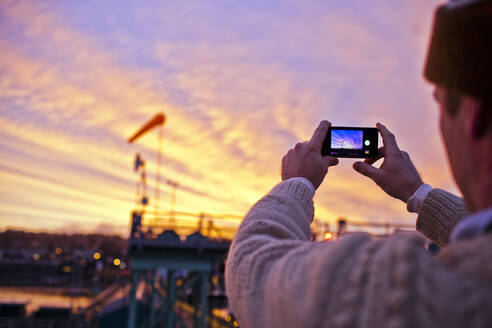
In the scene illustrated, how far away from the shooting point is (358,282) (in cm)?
85

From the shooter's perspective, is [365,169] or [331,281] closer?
[331,281]

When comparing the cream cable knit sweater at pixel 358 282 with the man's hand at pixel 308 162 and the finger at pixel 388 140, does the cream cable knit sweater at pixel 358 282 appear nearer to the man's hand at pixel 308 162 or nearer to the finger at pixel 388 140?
the man's hand at pixel 308 162

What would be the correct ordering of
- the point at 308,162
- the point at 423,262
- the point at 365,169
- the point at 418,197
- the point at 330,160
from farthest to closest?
the point at 365,169 < the point at 418,197 < the point at 330,160 < the point at 308,162 < the point at 423,262

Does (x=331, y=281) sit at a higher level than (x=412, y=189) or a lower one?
lower

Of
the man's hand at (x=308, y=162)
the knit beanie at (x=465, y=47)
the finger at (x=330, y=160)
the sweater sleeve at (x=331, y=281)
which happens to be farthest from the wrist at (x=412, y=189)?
the knit beanie at (x=465, y=47)

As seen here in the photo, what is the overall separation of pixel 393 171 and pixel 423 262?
115 centimetres

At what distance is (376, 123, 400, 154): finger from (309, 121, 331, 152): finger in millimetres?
394

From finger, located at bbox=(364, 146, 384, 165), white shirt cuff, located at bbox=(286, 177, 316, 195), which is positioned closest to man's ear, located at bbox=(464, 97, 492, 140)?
white shirt cuff, located at bbox=(286, 177, 316, 195)

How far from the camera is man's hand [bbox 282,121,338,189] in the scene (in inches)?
61.4

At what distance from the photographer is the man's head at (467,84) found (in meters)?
0.87

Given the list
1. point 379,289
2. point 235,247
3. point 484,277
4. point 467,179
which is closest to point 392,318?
point 379,289

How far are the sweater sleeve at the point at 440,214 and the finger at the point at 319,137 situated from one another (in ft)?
1.84

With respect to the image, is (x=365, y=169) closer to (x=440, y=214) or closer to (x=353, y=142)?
(x=353, y=142)

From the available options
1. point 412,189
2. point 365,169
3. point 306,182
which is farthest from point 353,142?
point 306,182
